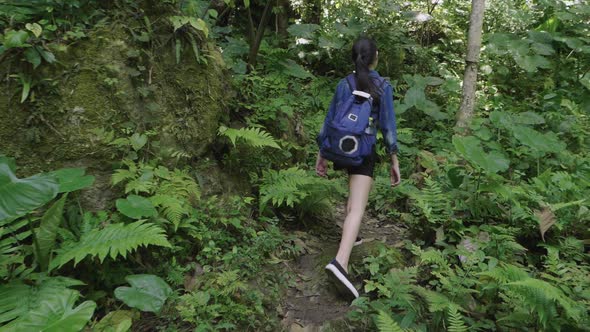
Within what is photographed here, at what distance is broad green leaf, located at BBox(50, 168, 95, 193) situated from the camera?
3027 millimetres

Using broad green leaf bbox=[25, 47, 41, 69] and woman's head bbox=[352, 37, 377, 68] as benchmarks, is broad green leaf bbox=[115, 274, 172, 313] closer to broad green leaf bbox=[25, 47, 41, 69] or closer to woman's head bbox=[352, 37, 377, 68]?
broad green leaf bbox=[25, 47, 41, 69]

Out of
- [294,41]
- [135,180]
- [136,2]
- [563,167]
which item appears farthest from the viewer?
[294,41]

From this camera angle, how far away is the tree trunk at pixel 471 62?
6340 mm

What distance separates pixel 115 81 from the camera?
12.6 ft

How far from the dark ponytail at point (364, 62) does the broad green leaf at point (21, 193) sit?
2.47m

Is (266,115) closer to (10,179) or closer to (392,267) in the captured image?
(392,267)

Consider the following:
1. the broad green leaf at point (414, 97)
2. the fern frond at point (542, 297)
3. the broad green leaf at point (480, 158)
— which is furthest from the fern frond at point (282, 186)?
the broad green leaf at point (414, 97)

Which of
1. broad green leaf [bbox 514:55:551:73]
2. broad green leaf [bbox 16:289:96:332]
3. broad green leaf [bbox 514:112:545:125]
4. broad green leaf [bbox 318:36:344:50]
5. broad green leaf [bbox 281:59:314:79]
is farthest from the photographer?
broad green leaf [bbox 318:36:344:50]

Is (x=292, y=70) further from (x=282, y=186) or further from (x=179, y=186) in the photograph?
(x=179, y=186)

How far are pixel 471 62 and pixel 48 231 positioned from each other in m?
6.22

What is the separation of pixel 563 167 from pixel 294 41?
18.3 feet

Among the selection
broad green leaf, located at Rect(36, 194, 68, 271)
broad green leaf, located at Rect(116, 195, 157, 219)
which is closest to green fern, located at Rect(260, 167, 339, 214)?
broad green leaf, located at Rect(116, 195, 157, 219)

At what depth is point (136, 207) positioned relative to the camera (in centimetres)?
328

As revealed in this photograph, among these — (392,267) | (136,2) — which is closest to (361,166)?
(392,267)
